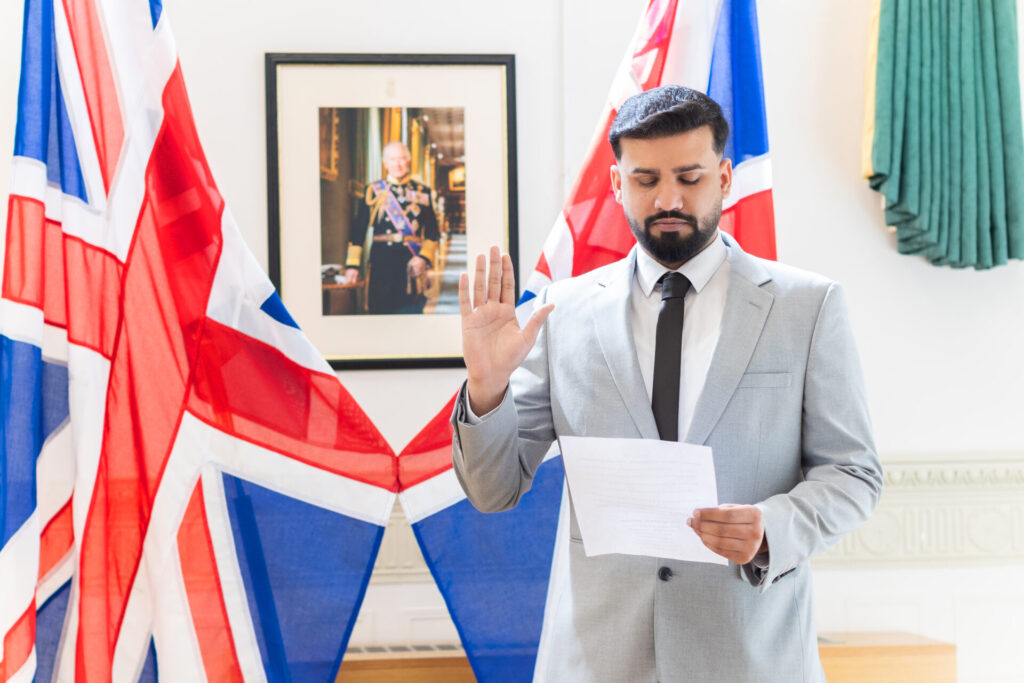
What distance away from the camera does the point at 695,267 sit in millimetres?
1207

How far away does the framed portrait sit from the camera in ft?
6.72

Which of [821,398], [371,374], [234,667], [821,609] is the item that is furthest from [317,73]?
[821,609]

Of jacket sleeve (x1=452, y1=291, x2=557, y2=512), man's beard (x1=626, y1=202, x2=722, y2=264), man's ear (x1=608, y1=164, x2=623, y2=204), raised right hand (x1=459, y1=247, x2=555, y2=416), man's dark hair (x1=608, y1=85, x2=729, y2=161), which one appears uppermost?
man's dark hair (x1=608, y1=85, x2=729, y2=161)

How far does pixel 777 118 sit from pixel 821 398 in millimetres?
1271

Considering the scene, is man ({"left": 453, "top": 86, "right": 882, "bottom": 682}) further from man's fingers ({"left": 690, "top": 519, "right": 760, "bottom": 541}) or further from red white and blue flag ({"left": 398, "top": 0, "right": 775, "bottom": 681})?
red white and blue flag ({"left": 398, "top": 0, "right": 775, "bottom": 681})

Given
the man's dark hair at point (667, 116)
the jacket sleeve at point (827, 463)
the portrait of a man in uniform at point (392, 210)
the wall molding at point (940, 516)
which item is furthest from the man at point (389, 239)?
the wall molding at point (940, 516)

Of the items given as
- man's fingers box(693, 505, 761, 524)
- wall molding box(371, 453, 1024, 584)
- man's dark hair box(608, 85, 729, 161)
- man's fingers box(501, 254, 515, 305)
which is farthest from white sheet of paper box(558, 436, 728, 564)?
wall molding box(371, 453, 1024, 584)

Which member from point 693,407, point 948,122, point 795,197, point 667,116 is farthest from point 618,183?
point 948,122

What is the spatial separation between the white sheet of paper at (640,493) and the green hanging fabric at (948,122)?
1.37 metres

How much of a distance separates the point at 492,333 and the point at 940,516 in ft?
5.21

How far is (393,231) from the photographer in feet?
6.77

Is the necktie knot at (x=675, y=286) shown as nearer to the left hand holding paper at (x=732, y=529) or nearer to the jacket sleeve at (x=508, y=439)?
the jacket sleeve at (x=508, y=439)

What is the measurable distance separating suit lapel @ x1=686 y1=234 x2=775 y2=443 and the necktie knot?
6cm

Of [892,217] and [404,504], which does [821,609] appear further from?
[404,504]
